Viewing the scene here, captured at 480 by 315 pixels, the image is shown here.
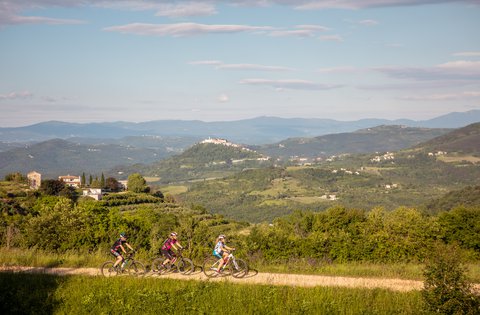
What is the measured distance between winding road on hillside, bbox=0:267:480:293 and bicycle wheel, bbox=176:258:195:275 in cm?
27

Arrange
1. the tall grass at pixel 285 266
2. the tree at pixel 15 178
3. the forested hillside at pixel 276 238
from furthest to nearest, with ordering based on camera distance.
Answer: the tree at pixel 15 178
the forested hillside at pixel 276 238
the tall grass at pixel 285 266

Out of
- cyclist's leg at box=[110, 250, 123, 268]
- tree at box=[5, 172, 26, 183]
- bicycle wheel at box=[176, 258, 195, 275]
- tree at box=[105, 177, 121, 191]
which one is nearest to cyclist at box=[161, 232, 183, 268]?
bicycle wheel at box=[176, 258, 195, 275]

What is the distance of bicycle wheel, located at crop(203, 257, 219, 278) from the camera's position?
55.8ft

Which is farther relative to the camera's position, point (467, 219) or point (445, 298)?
point (467, 219)

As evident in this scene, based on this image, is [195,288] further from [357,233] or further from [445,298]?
[357,233]

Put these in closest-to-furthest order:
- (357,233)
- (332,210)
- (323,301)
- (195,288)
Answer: (323,301) < (195,288) < (357,233) < (332,210)

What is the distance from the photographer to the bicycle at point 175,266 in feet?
56.8

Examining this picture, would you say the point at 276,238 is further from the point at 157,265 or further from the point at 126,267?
the point at 126,267

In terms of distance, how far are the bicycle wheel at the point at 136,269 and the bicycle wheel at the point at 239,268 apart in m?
3.30

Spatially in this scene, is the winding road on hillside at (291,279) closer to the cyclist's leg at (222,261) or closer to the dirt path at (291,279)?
the dirt path at (291,279)

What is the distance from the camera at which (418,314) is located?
39.9 ft

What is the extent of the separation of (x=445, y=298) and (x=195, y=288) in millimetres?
6984

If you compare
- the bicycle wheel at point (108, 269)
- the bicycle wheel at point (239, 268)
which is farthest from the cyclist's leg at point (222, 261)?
the bicycle wheel at point (108, 269)

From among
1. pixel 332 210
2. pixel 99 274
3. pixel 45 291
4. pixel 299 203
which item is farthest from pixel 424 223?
pixel 299 203
